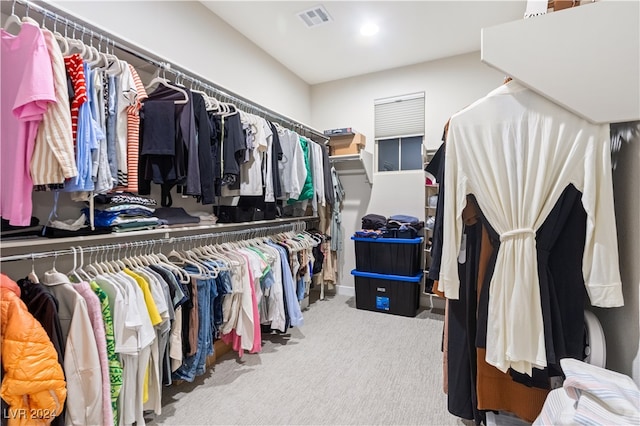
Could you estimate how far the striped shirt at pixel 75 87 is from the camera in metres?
1.37

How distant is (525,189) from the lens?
1187 mm

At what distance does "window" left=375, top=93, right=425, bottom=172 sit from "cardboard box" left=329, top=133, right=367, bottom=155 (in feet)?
1.03

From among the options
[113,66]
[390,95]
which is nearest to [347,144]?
[390,95]

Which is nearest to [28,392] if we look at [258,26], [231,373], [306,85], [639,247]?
[231,373]

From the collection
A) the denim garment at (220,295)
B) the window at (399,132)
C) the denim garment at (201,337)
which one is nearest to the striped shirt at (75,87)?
the denim garment at (201,337)

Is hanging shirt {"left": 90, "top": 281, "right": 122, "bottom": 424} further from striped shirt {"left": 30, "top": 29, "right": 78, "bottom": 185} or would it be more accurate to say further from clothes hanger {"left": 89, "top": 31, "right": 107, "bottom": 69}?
clothes hanger {"left": 89, "top": 31, "right": 107, "bottom": 69}

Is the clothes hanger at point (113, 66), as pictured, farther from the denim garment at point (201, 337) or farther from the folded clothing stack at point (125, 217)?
the denim garment at point (201, 337)

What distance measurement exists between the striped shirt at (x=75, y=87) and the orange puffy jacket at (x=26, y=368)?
717mm

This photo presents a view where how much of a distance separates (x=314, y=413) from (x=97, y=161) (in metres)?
1.80

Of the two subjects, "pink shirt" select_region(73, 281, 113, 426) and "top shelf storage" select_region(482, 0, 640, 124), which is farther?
"pink shirt" select_region(73, 281, 113, 426)

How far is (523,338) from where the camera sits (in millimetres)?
1142

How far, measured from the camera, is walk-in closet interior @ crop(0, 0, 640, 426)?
1.09 metres

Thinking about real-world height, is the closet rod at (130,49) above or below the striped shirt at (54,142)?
above

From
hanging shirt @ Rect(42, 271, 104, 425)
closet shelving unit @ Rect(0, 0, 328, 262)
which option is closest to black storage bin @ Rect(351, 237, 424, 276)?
closet shelving unit @ Rect(0, 0, 328, 262)
